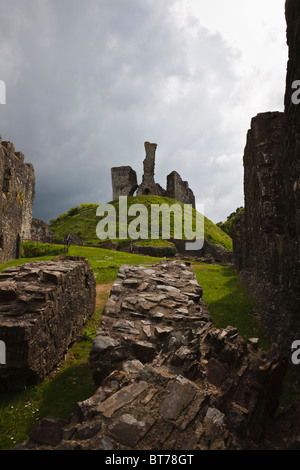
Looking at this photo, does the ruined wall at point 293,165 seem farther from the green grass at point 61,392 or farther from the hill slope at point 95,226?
the hill slope at point 95,226

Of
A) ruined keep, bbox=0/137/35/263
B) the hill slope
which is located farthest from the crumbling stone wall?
ruined keep, bbox=0/137/35/263

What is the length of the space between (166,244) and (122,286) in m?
24.9

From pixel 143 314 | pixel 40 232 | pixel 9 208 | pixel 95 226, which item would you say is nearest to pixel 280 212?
pixel 143 314

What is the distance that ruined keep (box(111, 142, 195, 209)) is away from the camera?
5794 cm

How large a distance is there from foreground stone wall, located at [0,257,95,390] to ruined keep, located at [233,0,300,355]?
4413mm

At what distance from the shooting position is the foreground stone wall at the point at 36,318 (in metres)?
4.68

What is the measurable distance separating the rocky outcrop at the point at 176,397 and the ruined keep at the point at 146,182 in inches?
2143

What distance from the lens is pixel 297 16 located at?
13.4ft

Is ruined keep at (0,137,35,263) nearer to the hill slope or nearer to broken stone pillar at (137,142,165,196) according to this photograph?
the hill slope

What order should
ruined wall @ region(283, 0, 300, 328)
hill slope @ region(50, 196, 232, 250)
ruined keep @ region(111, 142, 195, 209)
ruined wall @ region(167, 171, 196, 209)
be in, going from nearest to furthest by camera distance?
ruined wall @ region(283, 0, 300, 328)
hill slope @ region(50, 196, 232, 250)
ruined wall @ region(167, 171, 196, 209)
ruined keep @ region(111, 142, 195, 209)

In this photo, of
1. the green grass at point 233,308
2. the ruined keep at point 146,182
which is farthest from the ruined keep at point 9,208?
the ruined keep at point 146,182
